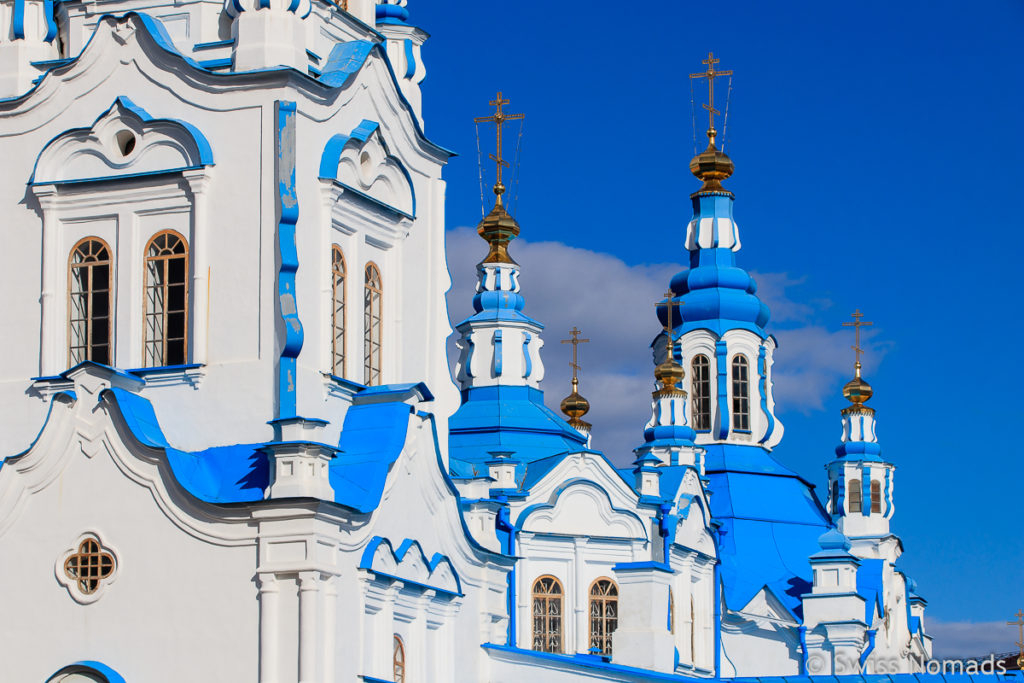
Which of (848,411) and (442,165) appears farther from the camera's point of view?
(848,411)

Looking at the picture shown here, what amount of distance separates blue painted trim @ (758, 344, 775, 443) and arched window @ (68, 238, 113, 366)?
22.2m

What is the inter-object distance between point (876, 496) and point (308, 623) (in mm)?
27330

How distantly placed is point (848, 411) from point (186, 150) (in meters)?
26.6

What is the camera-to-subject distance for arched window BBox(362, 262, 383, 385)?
746 inches

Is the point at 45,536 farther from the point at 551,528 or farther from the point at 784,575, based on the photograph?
the point at 784,575

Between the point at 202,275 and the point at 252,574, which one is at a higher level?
the point at 202,275

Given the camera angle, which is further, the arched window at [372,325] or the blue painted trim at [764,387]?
the blue painted trim at [764,387]

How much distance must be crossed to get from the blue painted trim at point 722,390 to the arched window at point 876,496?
201 inches

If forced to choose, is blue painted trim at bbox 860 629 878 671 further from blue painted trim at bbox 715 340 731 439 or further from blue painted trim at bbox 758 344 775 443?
blue painted trim at bbox 715 340 731 439

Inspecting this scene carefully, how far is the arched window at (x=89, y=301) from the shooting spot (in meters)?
18.1

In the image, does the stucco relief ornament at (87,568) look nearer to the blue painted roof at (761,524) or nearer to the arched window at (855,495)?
the blue painted roof at (761,524)

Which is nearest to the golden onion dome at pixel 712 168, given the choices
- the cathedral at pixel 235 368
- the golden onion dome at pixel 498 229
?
the golden onion dome at pixel 498 229

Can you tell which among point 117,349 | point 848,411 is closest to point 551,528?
point 117,349

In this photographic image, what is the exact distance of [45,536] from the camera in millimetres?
16984
